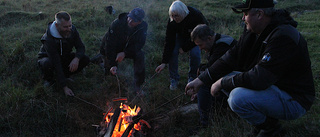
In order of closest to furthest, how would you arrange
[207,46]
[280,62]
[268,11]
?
[280,62] < [268,11] < [207,46]

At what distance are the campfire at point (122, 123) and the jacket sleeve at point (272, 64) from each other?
66.5 inches

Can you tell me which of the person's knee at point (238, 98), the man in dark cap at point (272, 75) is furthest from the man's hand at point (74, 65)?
the person's knee at point (238, 98)

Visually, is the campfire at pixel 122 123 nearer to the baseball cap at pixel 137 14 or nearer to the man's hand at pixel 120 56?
the man's hand at pixel 120 56

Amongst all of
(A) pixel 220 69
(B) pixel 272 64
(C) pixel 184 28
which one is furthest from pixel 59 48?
(B) pixel 272 64

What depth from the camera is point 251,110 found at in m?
2.56

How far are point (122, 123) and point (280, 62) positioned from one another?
86.3 inches

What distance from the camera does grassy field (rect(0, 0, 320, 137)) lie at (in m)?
3.64

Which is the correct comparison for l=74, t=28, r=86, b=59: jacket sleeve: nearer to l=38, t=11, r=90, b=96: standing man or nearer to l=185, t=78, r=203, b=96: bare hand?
l=38, t=11, r=90, b=96: standing man

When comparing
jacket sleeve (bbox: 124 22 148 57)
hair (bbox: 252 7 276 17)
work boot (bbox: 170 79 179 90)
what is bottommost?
work boot (bbox: 170 79 179 90)

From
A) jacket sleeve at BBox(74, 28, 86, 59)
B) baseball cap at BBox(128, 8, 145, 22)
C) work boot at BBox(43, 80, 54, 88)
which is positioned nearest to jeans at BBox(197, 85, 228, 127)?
baseball cap at BBox(128, 8, 145, 22)

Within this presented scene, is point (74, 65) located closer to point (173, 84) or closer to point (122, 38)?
point (122, 38)

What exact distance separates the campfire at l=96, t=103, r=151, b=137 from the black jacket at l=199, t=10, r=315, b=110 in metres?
1.45

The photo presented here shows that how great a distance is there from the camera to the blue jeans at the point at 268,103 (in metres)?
2.48

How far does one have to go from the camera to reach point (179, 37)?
4891 millimetres
